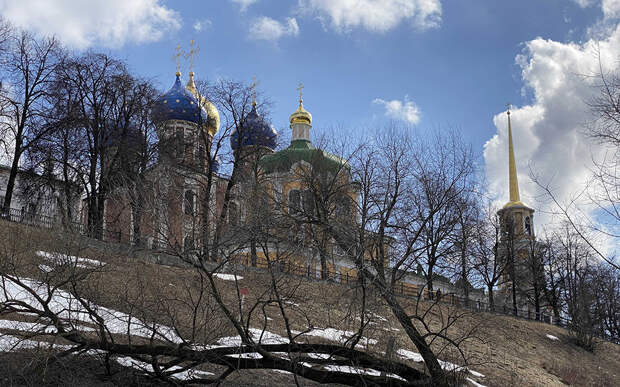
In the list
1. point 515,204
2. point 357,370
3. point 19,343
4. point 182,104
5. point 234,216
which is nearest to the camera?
point 357,370

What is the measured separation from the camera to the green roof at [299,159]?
18.3m

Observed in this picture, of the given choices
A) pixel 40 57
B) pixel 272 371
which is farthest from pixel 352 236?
pixel 40 57

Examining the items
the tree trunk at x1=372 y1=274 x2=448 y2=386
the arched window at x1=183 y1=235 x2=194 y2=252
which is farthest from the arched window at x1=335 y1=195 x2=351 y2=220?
the arched window at x1=183 y1=235 x2=194 y2=252

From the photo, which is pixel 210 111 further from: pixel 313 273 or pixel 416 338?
pixel 416 338

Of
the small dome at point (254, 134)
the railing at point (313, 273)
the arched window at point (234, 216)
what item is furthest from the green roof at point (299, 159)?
the arched window at point (234, 216)

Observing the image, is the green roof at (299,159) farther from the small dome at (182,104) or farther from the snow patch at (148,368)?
the snow patch at (148,368)

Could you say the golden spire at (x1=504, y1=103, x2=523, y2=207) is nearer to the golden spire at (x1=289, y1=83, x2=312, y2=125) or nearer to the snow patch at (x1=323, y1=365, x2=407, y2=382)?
the golden spire at (x1=289, y1=83, x2=312, y2=125)

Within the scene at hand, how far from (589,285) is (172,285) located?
21522 mm

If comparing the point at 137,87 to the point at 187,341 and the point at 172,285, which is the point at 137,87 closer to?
the point at 172,285

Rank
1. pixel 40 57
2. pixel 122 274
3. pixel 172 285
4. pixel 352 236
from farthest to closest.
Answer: pixel 40 57, pixel 172 285, pixel 122 274, pixel 352 236

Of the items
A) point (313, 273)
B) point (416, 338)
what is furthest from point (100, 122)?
point (416, 338)

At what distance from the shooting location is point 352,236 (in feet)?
35.2

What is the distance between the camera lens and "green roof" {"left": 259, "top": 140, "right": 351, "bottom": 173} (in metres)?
18.3

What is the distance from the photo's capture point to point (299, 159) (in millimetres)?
24406
